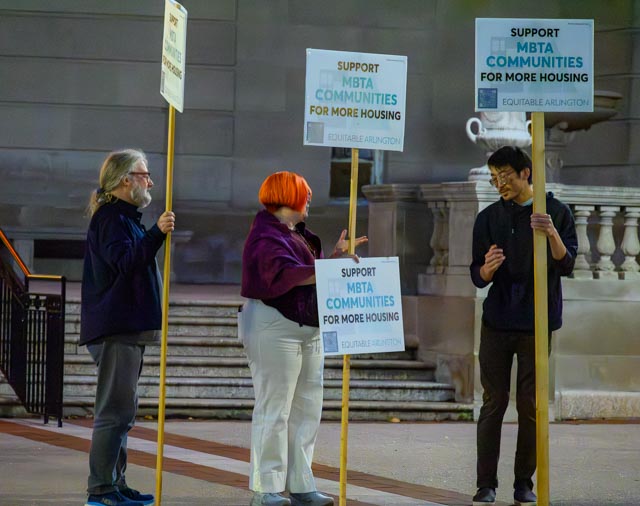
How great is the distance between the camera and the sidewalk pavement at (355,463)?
26.8 feet

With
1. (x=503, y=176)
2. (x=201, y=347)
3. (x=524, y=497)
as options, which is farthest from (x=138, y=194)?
(x=201, y=347)

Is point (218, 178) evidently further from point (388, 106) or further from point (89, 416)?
point (388, 106)

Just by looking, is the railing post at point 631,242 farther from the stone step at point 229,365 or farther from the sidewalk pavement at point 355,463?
the stone step at point 229,365

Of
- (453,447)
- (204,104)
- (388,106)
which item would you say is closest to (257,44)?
(204,104)

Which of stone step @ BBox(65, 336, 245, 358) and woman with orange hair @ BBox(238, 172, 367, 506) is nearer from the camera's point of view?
woman with orange hair @ BBox(238, 172, 367, 506)

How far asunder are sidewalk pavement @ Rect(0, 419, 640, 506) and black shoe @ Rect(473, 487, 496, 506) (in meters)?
0.26

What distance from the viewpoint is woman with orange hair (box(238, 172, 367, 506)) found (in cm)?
740

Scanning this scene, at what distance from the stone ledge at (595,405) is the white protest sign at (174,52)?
5760mm

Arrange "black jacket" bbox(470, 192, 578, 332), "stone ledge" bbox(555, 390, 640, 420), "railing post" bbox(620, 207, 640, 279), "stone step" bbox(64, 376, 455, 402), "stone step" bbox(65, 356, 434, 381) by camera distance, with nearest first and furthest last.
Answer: "black jacket" bbox(470, 192, 578, 332) → "stone step" bbox(64, 376, 455, 402) → "stone ledge" bbox(555, 390, 640, 420) → "stone step" bbox(65, 356, 434, 381) → "railing post" bbox(620, 207, 640, 279)

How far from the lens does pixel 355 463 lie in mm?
9562

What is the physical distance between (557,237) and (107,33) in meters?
11.3

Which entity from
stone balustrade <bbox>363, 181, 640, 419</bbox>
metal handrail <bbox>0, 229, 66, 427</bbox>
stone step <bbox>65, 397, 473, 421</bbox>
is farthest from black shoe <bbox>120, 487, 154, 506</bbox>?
stone balustrade <bbox>363, 181, 640, 419</bbox>

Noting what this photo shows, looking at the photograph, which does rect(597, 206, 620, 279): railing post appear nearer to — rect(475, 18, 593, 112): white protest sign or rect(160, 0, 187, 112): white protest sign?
rect(475, 18, 593, 112): white protest sign

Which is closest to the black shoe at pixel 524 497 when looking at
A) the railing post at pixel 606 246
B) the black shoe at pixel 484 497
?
the black shoe at pixel 484 497
